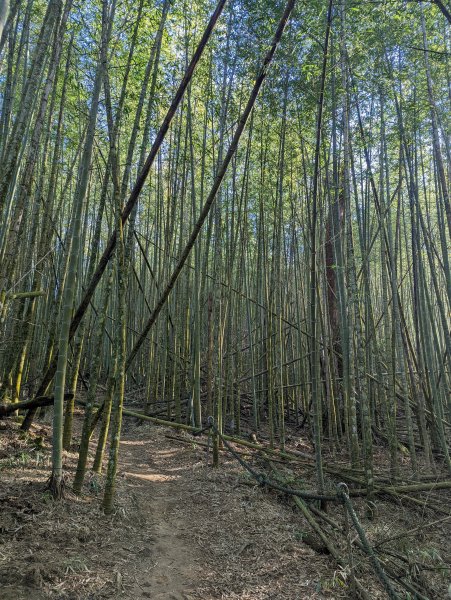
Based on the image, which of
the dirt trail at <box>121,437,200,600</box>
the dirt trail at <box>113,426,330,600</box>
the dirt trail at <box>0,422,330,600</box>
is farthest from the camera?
the dirt trail at <box>113,426,330,600</box>

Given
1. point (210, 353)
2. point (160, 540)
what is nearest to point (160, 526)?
point (160, 540)

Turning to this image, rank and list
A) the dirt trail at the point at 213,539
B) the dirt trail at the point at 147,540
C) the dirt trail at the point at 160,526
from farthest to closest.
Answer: the dirt trail at the point at 213,539 < the dirt trail at the point at 160,526 < the dirt trail at the point at 147,540

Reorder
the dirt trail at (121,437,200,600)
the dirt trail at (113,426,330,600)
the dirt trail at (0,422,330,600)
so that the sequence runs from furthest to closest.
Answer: the dirt trail at (113,426,330,600) → the dirt trail at (121,437,200,600) → the dirt trail at (0,422,330,600)

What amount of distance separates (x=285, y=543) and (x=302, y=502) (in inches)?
22.9

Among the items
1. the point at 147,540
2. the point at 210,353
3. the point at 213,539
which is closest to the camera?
the point at 147,540

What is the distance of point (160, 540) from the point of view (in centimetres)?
271

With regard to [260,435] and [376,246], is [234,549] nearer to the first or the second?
[260,435]

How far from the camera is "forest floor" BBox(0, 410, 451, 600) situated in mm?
2045

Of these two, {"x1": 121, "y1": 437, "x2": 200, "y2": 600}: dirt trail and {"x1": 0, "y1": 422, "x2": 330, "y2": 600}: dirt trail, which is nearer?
{"x1": 0, "y1": 422, "x2": 330, "y2": 600}: dirt trail

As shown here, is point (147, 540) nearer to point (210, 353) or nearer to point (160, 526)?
point (160, 526)

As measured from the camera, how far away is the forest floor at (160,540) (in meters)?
2.04

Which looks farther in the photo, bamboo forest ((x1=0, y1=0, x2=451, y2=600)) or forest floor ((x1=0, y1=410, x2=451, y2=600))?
bamboo forest ((x1=0, y1=0, x2=451, y2=600))

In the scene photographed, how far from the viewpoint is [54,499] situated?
2.52 metres

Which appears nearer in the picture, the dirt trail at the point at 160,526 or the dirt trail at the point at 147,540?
the dirt trail at the point at 147,540
